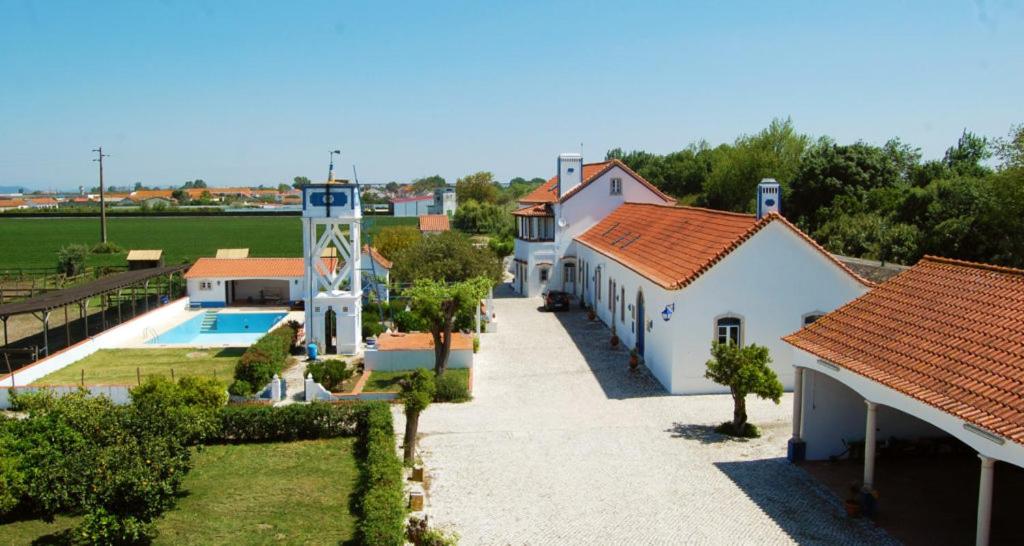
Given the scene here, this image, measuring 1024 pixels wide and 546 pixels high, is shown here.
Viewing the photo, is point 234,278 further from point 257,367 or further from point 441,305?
point 441,305

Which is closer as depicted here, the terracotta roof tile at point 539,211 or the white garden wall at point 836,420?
the white garden wall at point 836,420

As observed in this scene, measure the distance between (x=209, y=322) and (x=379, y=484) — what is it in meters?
28.3

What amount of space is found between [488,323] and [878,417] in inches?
760

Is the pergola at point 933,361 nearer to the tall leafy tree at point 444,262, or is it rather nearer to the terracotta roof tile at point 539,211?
the tall leafy tree at point 444,262

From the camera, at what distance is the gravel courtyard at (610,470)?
14.7m

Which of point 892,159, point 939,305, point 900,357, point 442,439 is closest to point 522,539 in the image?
point 442,439

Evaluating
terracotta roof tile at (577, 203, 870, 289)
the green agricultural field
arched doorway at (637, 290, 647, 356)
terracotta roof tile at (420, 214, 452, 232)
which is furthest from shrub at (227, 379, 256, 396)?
terracotta roof tile at (420, 214, 452, 232)

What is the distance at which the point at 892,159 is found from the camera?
59.6 metres

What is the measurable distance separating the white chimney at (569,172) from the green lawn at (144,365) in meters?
20.7

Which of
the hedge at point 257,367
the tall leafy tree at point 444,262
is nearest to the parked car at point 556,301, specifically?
the tall leafy tree at point 444,262

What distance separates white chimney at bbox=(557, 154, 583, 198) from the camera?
4550 cm

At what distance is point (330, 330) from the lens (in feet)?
101

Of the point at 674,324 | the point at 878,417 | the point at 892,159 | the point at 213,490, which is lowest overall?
the point at 213,490

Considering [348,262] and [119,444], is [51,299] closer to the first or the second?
[348,262]
